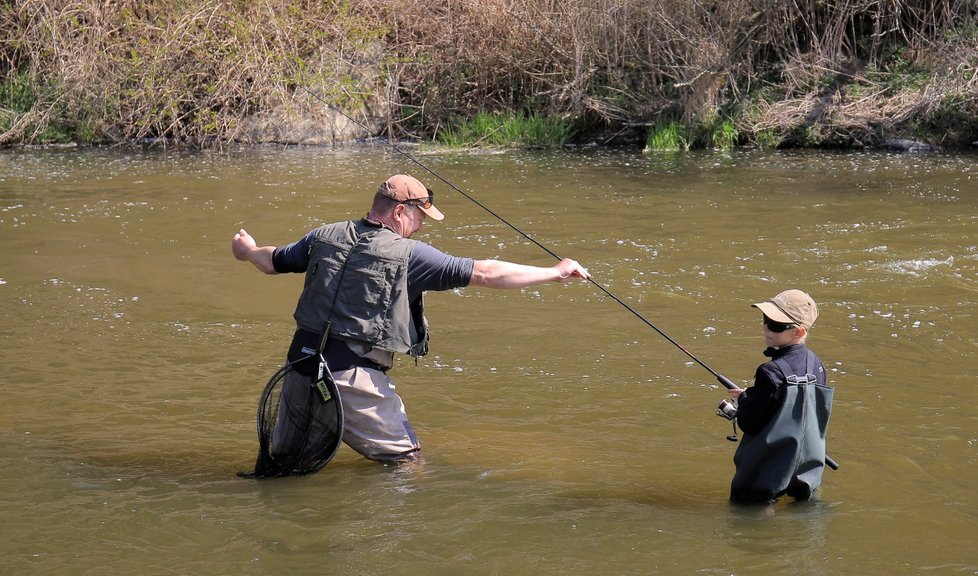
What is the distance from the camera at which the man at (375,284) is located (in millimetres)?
4574

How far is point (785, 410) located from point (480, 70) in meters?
15.0

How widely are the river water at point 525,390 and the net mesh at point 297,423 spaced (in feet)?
0.37

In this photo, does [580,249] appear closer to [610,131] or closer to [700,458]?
[700,458]

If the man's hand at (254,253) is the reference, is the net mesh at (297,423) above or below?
below

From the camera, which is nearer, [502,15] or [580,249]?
[580,249]

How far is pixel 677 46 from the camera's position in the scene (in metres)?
17.1

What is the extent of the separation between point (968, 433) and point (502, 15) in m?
14.0

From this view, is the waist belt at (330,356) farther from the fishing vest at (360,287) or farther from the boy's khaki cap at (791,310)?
the boy's khaki cap at (791,310)

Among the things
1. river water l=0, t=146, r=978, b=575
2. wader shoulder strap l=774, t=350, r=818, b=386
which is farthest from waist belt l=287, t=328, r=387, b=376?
wader shoulder strap l=774, t=350, r=818, b=386

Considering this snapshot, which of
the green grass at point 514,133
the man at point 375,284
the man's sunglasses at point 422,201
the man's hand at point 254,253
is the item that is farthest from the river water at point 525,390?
the green grass at point 514,133

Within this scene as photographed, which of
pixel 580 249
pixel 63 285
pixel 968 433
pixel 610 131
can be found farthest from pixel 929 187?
pixel 63 285

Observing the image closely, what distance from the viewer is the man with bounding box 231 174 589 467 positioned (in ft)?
15.0

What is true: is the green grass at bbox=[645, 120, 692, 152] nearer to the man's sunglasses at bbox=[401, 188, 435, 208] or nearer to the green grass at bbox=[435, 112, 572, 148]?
the green grass at bbox=[435, 112, 572, 148]

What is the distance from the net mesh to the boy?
5.33 ft
